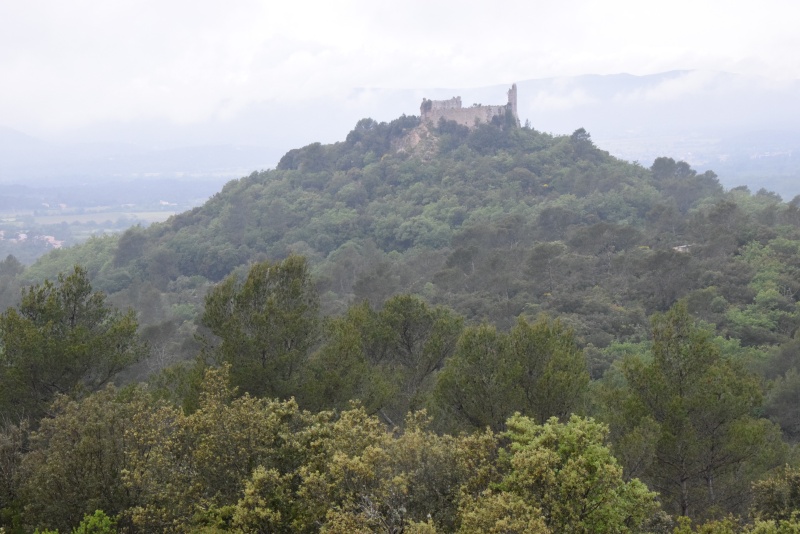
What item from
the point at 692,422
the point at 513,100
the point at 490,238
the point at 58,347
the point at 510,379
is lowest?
the point at 692,422

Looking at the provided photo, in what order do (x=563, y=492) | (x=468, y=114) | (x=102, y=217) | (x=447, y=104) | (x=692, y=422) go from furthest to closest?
(x=102, y=217)
(x=447, y=104)
(x=468, y=114)
(x=692, y=422)
(x=563, y=492)

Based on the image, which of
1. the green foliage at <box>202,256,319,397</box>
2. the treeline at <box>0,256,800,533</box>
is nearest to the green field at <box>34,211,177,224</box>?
the treeline at <box>0,256,800,533</box>

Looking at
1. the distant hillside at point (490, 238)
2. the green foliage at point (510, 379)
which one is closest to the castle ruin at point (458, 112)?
the distant hillside at point (490, 238)

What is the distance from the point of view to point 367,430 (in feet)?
26.5

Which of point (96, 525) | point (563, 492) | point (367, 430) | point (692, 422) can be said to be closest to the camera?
point (563, 492)

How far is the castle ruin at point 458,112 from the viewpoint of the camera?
6247cm

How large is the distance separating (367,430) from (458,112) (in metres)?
57.2

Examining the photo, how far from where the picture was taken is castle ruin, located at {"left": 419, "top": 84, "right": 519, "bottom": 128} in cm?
6247

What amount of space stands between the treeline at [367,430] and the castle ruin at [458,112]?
164 feet

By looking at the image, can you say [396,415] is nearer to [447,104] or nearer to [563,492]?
[563,492]

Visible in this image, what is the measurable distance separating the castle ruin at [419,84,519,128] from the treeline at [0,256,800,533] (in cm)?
4986

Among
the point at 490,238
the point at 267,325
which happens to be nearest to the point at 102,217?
the point at 490,238

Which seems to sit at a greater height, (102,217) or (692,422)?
(102,217)

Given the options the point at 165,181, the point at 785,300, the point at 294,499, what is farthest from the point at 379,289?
the point at 165,181
